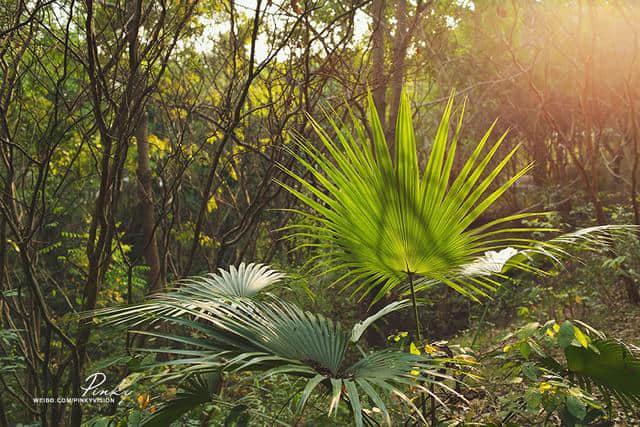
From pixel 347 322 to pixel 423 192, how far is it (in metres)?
6.89

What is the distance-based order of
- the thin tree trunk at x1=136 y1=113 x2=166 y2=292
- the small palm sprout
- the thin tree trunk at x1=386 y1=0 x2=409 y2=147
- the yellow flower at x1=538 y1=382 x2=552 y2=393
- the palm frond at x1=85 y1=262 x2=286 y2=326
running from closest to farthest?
the small palm sprout → the palm frond at x1=85 y1=262 x2=286 y2=326 → the yellow flower at x1=538 y1=382 x2=552 y2=393 → the thin tree trunk at x1=136 y1=113 x2=166 y2=292 → the thin tree trunk at x1=386 y1=0 x2=409 y2=147

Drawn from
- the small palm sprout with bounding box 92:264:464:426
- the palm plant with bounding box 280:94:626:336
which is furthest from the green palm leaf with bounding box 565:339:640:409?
the small palm sprout with bounding box 92:264:464:426

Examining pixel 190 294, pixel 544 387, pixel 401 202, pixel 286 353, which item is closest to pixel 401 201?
pixel 401 202

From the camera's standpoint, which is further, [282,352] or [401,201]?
[401,201]

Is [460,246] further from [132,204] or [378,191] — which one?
[132,204]

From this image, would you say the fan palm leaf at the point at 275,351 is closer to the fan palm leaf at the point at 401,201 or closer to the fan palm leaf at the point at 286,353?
the fan palm leaf at the point at 286,353

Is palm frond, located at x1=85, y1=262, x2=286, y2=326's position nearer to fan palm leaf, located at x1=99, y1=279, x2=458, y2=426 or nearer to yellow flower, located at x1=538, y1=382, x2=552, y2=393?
fan palm leaf, located at x1=99, y1=279, x2=458, y2=426

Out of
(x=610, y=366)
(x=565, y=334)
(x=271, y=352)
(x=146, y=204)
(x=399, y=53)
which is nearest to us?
(x=271, y=352)

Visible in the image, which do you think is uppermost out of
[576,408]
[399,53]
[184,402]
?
[399,53]

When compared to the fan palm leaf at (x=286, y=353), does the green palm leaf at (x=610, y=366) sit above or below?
below

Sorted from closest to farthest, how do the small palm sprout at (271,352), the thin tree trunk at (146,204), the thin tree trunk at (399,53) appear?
the small palm sprout at (271,352)
the thin tree trunk at (146,204)
the thin tree trunk at (399,53)

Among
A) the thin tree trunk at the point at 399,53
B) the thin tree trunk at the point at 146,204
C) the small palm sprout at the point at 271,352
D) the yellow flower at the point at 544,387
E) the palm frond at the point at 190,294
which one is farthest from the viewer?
the thin tree trunk at the point at 399,53

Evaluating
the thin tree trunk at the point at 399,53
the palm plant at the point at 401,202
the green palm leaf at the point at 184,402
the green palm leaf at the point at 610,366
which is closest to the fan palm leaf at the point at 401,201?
the palm plant at the point at 401,202

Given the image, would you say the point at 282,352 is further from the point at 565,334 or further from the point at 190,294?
the point at 565,334
